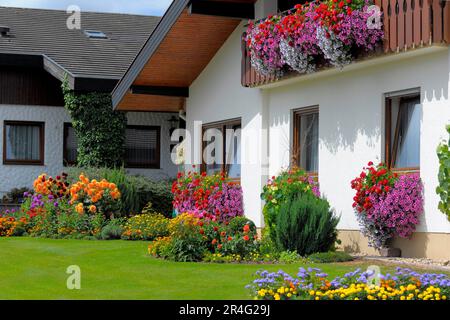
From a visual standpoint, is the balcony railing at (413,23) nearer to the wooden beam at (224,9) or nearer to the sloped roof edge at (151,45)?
the wooden beam at (224,9)

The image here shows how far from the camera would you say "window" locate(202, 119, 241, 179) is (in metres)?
21.2

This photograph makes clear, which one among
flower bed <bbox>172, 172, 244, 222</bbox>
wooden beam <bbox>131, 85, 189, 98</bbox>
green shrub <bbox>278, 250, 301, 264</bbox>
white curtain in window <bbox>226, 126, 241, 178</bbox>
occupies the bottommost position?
green shrub <bbox>278, 250, 301, 264</bbox>

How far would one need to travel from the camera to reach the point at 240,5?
786 inches

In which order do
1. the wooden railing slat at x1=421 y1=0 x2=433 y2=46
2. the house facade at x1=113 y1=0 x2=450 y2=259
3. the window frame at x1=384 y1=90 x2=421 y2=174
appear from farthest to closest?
1. the window frame at x1=384 y1=90 x2=421 y2=174
2. the house facade at x1=113 y1=0 x2=450 y2=259
3. the wooden railing slat at x1=421 y1=0 x2=433 y2=46

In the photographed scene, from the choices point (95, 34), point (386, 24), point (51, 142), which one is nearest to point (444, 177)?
point (386, 24)

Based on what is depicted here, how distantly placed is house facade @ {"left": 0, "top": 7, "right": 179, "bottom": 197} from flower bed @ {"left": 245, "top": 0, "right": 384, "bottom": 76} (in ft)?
34.5

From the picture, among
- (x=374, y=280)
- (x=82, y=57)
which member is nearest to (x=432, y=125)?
(x=374, y=280)

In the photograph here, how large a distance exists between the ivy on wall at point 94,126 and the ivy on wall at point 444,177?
14.4 m

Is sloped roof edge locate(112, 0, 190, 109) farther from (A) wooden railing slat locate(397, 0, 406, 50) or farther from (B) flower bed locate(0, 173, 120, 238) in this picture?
(A) wooden railing slat locate(397, 0, 406, 50)

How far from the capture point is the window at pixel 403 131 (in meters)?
15.3

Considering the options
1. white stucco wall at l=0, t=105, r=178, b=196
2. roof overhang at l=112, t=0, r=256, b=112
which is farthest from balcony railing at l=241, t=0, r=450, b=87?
white stucco wall at l=0, t=105, r=178, b=196

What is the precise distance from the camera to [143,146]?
29.6m

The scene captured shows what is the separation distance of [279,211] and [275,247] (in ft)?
2.07
